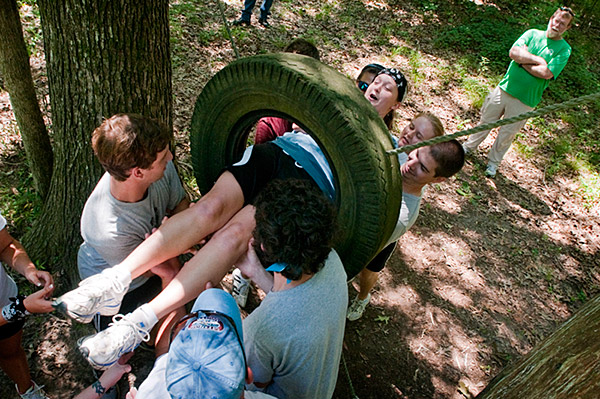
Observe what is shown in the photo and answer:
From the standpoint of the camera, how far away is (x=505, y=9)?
882 centimetres

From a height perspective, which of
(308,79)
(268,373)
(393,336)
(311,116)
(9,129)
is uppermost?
(308,79)

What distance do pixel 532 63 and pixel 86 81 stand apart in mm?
4703

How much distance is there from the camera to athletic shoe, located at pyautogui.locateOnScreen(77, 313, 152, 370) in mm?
1558

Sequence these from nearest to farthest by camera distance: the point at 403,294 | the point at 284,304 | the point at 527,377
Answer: the point at 284,304 → the point at 527,377 → the point at 403,294

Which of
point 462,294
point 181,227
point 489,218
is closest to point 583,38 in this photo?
point 489,218

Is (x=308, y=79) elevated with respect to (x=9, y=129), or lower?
elevated

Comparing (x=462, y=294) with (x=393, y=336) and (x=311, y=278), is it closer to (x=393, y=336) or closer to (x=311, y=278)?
(x=393, y=336)

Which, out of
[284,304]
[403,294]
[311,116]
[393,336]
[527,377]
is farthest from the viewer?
[403,294]

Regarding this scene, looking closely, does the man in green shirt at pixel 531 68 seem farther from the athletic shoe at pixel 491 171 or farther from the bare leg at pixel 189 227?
the bare leg at pixel 189 227

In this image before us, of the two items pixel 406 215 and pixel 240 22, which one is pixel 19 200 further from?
pixel 240 22

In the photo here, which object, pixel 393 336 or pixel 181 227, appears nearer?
pixel 181 227

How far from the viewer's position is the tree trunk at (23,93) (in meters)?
2.56

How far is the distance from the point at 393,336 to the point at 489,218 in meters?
2.20

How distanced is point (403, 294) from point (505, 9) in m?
8.28
